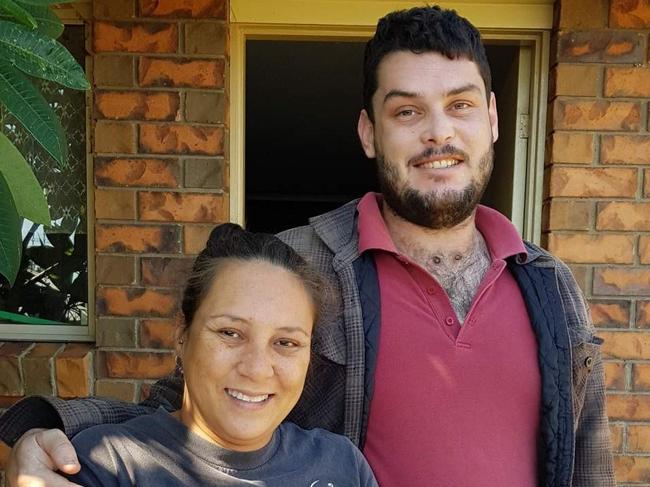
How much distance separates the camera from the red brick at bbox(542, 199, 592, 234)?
2113 mm

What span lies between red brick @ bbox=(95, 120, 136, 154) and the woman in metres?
1.13

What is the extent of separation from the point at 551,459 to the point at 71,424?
3.16 feet

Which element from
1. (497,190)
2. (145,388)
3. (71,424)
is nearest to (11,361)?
(145,388)

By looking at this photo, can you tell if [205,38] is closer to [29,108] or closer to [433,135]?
[433,135]

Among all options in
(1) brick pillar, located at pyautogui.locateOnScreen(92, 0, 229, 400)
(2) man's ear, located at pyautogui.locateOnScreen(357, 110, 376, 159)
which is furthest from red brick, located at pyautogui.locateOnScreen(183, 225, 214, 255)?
(2) man's ear, located at pyautogui.locateOnScreen(357, 110, 376, 159)

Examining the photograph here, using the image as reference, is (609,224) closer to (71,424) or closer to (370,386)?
(370,386)

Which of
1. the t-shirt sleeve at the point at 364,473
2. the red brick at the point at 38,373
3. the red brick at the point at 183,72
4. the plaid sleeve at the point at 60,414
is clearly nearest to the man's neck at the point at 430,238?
the t-shirt sleeve at the point at 364,473

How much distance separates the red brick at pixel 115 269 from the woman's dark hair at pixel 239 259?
3.38 feet

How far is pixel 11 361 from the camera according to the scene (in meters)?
2.15

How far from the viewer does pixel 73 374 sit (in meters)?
2.15

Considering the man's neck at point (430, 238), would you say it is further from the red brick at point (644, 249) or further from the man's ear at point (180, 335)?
the red brick at point (644, 249)

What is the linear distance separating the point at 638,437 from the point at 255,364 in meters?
1.80

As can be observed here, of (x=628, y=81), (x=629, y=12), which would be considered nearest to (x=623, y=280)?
(x=628, y=81)

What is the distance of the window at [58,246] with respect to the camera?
2260 millimetres
